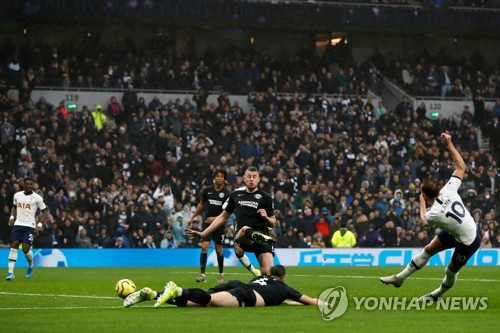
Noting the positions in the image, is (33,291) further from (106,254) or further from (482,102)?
(482,102)

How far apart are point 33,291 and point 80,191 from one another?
13829mm

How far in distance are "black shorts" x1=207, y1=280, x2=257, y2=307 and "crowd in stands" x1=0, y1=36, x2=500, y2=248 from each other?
17671 mm

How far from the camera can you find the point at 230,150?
36.6m

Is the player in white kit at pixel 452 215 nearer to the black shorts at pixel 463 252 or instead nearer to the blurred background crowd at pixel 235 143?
the black shorts at pixel 463 252

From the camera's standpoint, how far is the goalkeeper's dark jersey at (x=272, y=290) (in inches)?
558

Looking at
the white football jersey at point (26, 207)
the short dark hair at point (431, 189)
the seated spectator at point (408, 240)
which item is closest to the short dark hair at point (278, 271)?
the short dark hair at point (431, 189)

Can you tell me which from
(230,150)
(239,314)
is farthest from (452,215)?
(230,150)

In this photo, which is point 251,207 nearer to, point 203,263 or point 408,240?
point 203,263

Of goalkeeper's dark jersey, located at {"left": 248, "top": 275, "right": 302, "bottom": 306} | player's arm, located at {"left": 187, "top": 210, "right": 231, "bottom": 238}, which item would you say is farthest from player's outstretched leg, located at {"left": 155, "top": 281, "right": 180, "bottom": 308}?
player's arm, located at {"left": 187, "top": 210, "right": 231, "bottom": 238}

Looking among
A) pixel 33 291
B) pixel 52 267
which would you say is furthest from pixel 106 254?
pixel 33 291

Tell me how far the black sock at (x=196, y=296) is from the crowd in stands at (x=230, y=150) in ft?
58.6

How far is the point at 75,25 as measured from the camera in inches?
1740

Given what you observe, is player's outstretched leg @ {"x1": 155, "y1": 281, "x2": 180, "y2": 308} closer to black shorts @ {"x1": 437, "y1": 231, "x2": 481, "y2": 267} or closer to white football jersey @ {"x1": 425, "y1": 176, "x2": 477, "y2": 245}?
white football jersey @ {"x1": 425, "y1": 176, "x2": 477, "y2": 245}

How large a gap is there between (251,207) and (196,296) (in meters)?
3.83
